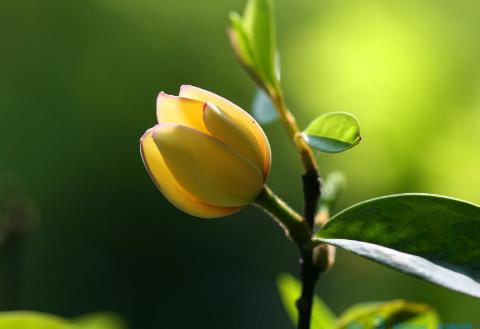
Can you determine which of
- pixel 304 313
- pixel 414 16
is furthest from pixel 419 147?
pixel 304 313

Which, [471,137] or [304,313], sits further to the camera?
[471,137]

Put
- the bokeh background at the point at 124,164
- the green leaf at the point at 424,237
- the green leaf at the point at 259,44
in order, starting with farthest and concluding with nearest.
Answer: the bokeh background at the point at 124,164
the green leaf at the point at 259,44
the green leaf at the point at 424,237

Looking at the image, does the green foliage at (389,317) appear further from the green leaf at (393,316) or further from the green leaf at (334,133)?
the green leaf at (334,133)

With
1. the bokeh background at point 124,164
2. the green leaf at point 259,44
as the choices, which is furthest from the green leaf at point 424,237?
the bokeh background at point 124,164

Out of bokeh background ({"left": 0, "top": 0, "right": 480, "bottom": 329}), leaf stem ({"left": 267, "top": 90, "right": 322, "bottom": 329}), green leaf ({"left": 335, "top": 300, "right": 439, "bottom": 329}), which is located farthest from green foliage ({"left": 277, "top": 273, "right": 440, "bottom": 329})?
bokeh background ({"left": 0, "top": 0, "right": 480, "bottom": 329})

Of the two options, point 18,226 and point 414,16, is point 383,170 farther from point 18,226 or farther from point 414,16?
point 18,226

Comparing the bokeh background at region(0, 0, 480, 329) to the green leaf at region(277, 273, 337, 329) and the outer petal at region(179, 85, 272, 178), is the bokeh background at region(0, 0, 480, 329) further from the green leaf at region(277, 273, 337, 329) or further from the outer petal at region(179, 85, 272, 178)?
the outer petal at region(179, 85, 272, 178)

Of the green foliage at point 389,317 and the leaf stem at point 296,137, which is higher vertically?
the leaf stem at point 296,137
